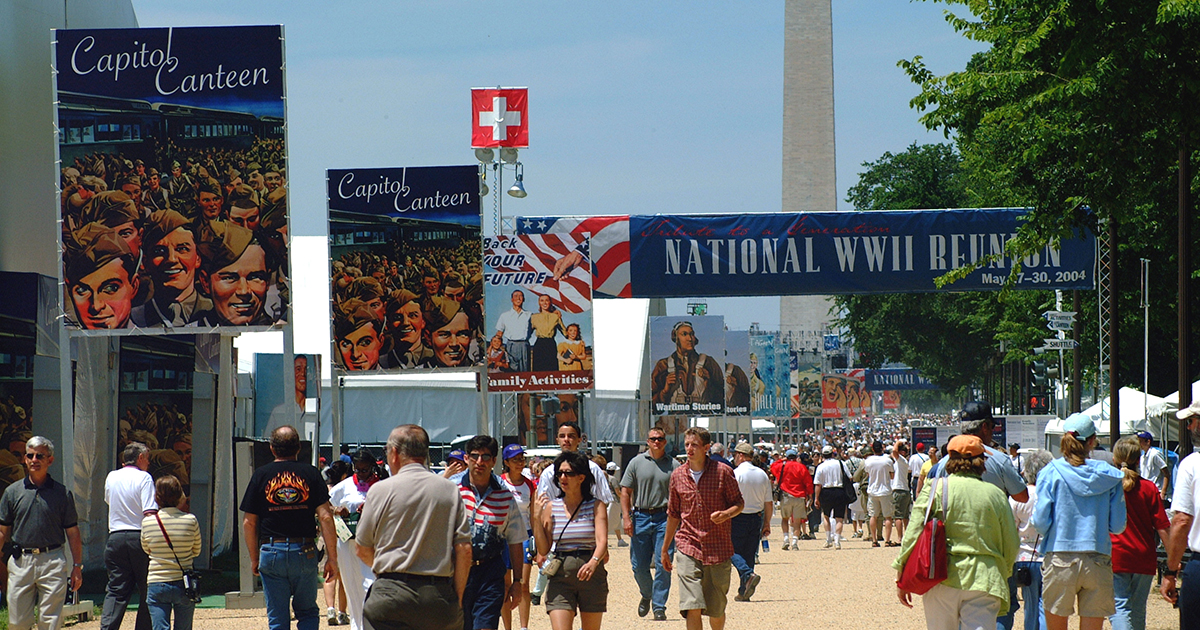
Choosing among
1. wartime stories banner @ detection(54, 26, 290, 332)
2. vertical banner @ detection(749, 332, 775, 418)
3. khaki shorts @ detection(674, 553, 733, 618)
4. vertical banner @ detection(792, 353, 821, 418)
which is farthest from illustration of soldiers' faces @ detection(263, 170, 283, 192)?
vertical banner @ detection(792, 353, 821, 418)

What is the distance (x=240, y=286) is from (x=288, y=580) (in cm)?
644

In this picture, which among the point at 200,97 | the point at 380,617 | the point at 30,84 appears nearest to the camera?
the point at 380,617

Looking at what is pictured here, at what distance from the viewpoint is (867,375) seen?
10938 centimetres

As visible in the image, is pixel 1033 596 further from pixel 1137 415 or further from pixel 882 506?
pixel 1137 415

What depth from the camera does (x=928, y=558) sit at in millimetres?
7641

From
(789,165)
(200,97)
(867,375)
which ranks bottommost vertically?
(867,375)

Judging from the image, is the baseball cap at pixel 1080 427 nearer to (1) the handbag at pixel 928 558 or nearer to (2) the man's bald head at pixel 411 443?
(1) the handbag at pixel 928 558

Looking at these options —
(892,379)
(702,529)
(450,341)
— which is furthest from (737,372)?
(892,379)

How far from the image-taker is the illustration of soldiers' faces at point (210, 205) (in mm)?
15547

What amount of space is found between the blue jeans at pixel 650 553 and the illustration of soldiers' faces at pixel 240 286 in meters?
4.80

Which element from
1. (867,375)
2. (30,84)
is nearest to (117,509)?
(30,84)

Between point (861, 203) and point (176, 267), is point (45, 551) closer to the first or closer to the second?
point (176, 267)

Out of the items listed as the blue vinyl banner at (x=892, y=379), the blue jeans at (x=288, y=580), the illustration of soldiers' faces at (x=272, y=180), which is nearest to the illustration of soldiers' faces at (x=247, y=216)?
the illustration of soldiers' faces at (x=272, y=180)

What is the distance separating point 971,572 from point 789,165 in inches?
2388
